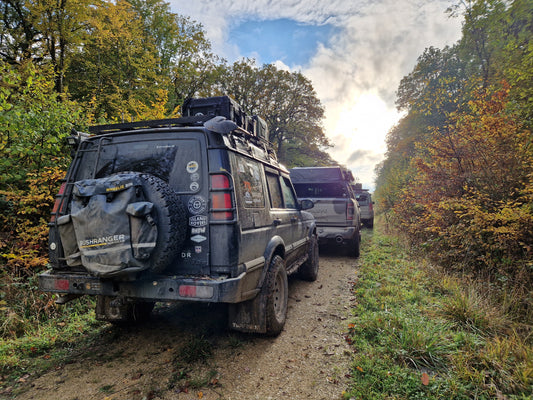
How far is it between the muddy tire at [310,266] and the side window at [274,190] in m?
1.78

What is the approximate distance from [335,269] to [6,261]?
611 centimetres

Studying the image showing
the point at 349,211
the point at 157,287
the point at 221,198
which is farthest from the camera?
the point at 349,211

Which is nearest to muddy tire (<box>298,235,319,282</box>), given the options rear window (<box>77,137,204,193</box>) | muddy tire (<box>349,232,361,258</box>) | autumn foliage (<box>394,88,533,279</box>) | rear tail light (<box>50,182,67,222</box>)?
muddy tire (<box>349,232,361,258</box>)

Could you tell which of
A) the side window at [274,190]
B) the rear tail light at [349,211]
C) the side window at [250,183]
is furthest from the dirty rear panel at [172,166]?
the rear tail light at [349,211]

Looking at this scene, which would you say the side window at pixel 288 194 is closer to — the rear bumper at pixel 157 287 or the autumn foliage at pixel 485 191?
the rear bumper at pixel 157 287

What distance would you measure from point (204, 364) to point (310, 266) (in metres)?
3.14

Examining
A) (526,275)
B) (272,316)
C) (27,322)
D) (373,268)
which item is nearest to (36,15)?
(27,322)

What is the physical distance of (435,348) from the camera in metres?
2.62

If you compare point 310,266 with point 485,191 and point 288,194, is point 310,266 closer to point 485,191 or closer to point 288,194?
point 288,194

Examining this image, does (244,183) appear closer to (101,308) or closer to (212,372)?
(212,372)

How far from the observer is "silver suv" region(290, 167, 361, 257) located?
707cm

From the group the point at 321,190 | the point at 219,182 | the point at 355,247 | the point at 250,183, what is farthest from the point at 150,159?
the point at 355,247

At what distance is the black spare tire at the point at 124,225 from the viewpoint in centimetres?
207

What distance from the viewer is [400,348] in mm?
2715
